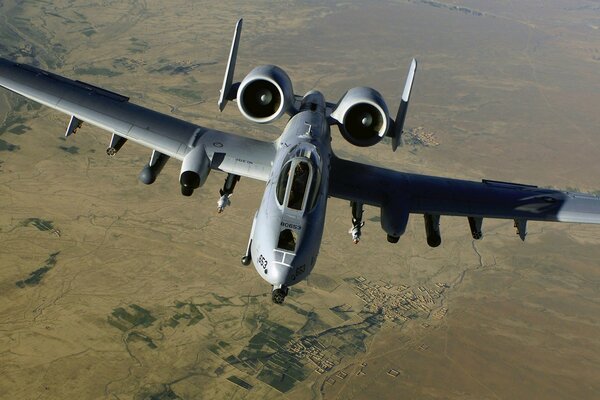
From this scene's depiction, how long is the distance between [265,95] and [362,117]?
4.07m

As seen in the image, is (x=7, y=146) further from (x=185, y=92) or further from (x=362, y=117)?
(x=362, y=117)

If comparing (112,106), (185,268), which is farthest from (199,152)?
(185,268)

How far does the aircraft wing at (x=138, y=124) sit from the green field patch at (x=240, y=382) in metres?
19.9

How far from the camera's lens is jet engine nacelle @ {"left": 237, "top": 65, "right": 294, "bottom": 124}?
23.4 metres

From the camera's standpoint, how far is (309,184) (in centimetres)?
1833

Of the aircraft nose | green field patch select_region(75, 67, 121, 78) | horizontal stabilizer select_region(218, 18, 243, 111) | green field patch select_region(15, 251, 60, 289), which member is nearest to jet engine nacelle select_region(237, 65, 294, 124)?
horizontal stabilizer select_region(218, 18, 243, 111)

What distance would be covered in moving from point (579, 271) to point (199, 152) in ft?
161

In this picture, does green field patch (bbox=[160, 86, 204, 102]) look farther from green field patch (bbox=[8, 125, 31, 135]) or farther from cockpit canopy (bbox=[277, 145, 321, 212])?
cockpit canopy (bbox=[277, 145, 321, 212])

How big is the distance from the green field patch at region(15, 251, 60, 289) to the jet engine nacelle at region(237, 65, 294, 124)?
28.6m

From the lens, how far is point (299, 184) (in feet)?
60.7

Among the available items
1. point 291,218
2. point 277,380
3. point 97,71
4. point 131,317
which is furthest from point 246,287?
point 97,71

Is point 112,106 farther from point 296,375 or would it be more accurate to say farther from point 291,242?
point 296,375

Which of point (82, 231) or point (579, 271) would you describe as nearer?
point (82, 231)

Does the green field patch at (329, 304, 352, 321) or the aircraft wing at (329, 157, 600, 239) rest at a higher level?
the aircraft wing at (329, 157, 600, 239)
